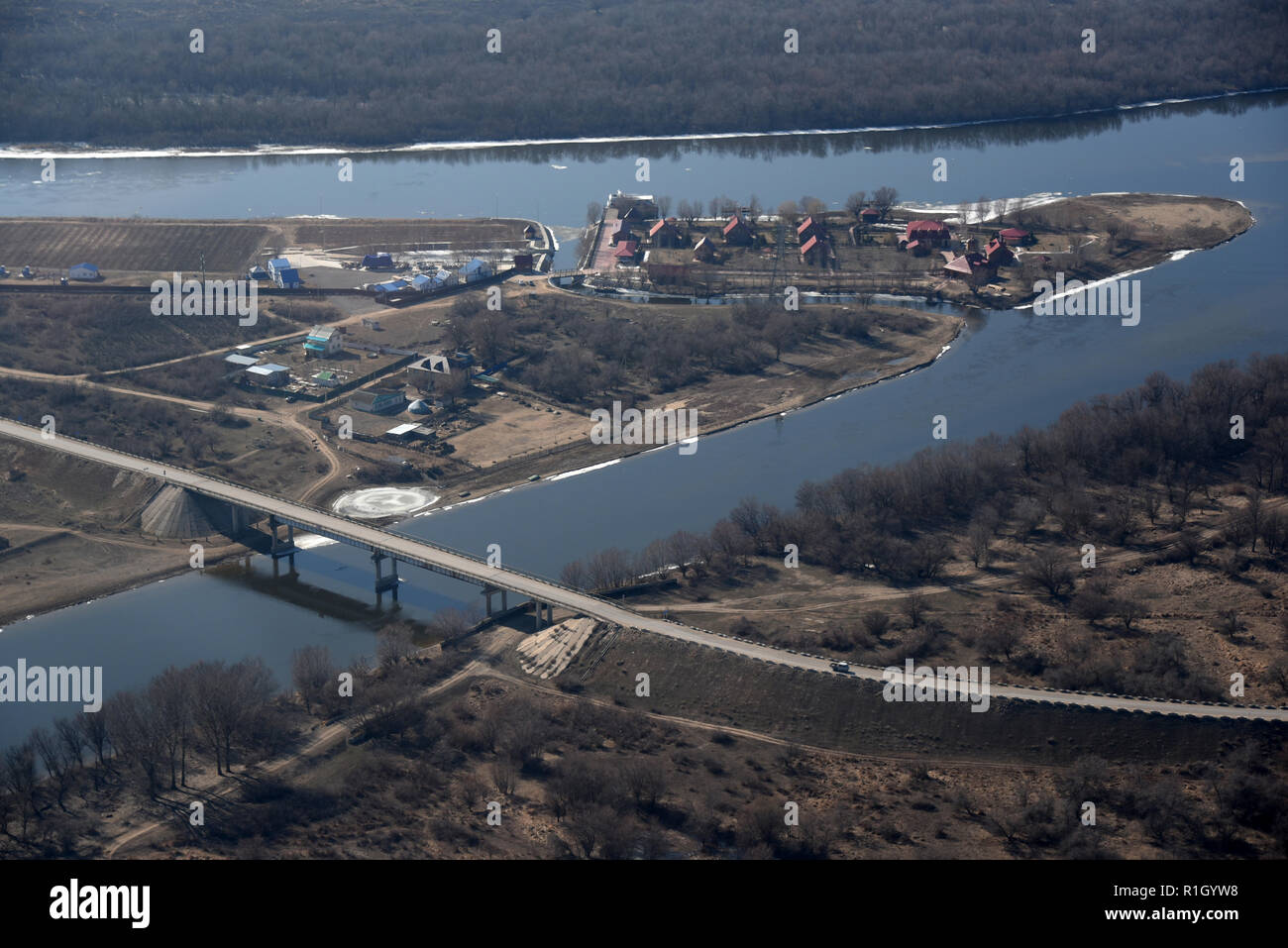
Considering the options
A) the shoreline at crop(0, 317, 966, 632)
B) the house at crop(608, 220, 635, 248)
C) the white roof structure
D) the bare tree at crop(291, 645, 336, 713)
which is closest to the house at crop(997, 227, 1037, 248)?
the shoreline at crop(0, 317, 966, 632)

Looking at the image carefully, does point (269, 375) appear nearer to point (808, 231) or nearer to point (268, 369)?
point (268, 369)

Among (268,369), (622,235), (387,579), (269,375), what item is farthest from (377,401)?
(622,235)

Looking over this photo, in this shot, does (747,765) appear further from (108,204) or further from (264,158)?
(264,158)

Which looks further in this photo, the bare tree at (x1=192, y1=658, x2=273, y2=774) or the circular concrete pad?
the circular concrete pad

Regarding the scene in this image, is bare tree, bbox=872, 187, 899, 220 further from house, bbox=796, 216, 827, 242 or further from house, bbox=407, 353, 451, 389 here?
house, bbox=407, 353, 451, 389

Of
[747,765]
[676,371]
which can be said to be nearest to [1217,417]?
[676,371]

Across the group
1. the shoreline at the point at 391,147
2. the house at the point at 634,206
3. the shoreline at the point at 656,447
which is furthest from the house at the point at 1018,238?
the shoreline at the point at 391,147
